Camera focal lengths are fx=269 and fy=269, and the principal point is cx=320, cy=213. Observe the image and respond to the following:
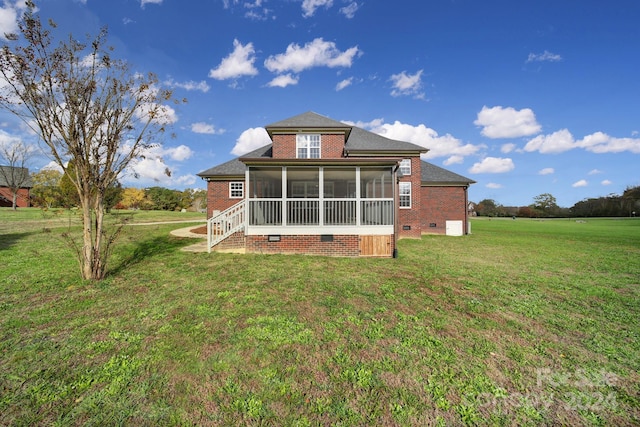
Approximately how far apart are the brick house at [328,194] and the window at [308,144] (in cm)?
6

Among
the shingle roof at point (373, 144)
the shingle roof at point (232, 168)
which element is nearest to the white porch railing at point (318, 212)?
the shingle roof at point (373, 144)

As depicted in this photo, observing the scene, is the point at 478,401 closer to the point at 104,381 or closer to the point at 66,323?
the point at 104,381

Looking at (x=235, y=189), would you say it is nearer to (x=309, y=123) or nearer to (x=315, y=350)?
(x=309, y=123)

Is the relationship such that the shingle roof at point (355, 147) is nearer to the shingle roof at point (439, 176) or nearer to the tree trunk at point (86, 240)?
the shingle roof at point (439, 176)

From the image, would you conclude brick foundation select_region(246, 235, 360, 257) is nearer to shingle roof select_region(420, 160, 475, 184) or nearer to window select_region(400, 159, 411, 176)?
window select_region(400, 159, 411, 176)

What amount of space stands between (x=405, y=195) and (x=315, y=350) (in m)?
14.1

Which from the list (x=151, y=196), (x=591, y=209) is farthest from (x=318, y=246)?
(x=591, y=209)

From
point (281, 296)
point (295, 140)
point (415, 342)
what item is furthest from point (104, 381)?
point (295, 140)

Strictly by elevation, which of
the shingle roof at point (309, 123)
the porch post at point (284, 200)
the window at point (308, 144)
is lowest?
the porch post at point (284, 200)

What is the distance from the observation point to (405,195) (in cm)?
1628

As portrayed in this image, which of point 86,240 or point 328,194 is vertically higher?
point 328,194

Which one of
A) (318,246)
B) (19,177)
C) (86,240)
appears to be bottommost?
(318,246)

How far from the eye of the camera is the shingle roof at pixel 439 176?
18391mm

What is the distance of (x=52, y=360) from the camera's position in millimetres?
3189
